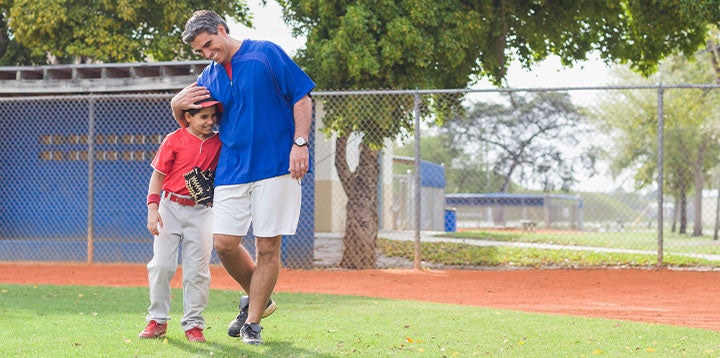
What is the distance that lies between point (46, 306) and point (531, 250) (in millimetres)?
11545

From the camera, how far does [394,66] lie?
537 inches

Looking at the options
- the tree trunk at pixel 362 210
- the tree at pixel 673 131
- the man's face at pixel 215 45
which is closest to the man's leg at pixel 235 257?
the man's face at pixel 215 45

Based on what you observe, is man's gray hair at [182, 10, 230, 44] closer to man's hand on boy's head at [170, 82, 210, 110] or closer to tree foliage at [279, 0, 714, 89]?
man's hand on boy's head at [170, 82, 210, 110]

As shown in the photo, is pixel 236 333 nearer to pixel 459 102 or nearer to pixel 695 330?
pixel 695 330

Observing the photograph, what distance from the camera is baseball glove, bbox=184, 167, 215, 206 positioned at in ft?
17.8

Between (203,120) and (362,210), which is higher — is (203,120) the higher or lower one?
the higher one

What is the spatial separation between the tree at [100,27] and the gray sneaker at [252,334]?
10.9 meters

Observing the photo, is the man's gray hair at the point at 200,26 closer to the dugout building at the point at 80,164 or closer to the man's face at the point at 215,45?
the man's face at the point at 215,45

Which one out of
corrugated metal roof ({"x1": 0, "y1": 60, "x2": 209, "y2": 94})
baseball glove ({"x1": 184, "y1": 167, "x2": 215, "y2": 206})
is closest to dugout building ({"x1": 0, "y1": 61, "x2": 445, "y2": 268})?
corrugated metal roof ({"x1": 0, "y1": 60, "x2": 209, "y2": 94})

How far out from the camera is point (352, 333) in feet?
19.7

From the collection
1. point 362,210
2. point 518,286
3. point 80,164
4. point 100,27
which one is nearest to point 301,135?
point 518,286

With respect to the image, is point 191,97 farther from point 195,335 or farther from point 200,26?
point 195,335

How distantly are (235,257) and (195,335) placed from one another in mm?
555

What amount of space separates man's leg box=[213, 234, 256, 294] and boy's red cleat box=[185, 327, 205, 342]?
0.38 m
